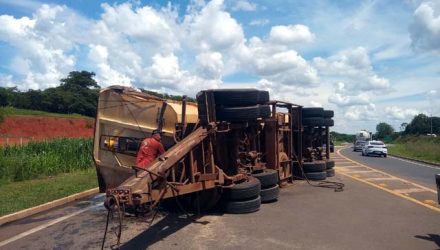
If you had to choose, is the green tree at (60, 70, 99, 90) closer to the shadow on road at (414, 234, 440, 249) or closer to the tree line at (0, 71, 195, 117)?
the tree line at (0, 71, 195, 117)

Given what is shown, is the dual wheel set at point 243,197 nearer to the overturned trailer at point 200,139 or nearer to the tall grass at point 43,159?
the overturned trailer at point 200,139

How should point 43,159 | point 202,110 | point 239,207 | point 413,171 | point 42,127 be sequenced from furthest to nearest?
point 42,127, point 413,171, point 43,159, point 239,207, point 202,110

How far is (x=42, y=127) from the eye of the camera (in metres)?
74.8

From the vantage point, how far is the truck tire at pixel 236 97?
9.47 m

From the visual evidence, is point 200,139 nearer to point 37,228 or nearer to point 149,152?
point 149,152

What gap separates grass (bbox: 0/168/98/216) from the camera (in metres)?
11.0

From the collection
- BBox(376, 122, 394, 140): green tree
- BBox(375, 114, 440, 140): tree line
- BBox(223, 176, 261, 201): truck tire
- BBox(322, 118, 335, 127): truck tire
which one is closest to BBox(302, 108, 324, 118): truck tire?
BBox(322, 118, 335, 127): truck tire

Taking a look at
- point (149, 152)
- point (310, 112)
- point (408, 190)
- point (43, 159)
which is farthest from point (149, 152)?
point (43, 159)

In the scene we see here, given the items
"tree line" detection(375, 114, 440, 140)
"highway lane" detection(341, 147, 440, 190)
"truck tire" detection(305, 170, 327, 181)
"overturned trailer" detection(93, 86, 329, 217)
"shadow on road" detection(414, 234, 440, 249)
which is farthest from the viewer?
"tree line" detection(375, 114, 440, 140)

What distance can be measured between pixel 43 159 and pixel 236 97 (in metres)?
13.0

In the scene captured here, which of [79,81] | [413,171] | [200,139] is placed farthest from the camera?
[79,81]

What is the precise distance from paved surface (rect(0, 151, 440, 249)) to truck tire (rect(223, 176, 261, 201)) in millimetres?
389

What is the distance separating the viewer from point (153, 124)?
31.4 ft

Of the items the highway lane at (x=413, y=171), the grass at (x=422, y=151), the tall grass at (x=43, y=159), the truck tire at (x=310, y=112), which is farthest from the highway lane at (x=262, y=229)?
the grass at (x=422, y=151)
